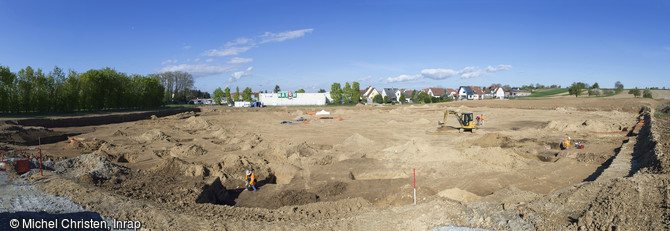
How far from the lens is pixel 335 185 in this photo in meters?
13.5

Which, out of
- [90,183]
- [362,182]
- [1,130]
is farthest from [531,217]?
[1,130]

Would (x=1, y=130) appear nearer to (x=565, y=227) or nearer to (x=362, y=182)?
(x=362, y=182)

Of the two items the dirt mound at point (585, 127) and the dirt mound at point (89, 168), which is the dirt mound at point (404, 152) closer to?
the dirt mound at point (89, 168)

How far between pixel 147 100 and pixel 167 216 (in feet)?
189

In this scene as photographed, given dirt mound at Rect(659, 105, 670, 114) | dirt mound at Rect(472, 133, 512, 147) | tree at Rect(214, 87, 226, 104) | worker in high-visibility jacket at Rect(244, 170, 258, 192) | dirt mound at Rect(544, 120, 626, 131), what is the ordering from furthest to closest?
tree at Rect(214, 87, 226, 104) < dirt mound at Rect(659, 105, 670, 114) < dirt mound at Rect(544, 120, 626, 131) < dirt mound at Rect(472, 133, 512, 147) < worker in high-visibility jacket at Rect(244, 170, 258, 192)

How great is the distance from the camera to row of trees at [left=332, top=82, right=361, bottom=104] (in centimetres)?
8643

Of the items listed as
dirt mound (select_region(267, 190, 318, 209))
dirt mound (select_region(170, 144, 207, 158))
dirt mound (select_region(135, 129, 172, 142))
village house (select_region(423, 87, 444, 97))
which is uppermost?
village house (select_region(423, 87, 444, 97))

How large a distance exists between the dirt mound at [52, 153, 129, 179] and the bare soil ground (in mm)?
54

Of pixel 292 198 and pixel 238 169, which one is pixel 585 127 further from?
pixel 238 169

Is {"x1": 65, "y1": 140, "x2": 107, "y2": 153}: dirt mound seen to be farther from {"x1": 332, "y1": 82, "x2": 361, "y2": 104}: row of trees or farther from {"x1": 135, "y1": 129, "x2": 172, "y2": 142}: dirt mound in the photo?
{"x1": 332, "y1": 82, "x2": 361, "y2": 104}: row of trees

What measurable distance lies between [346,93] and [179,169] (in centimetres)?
7335

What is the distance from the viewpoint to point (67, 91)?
3784cm

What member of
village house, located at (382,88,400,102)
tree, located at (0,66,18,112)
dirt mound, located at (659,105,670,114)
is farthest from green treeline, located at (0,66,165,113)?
village house, located at (382,88,400,102)

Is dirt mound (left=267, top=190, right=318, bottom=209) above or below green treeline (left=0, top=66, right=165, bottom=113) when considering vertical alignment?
below
